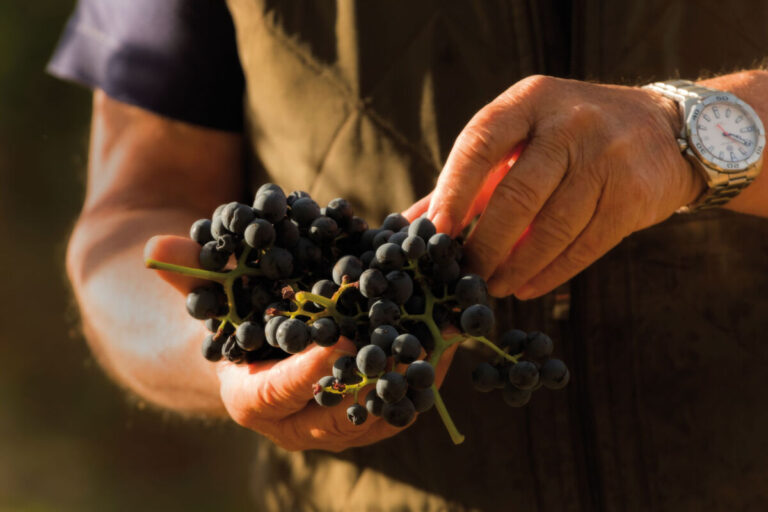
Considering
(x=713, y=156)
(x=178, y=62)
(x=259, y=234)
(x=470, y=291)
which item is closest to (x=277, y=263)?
(x=259, y=234)

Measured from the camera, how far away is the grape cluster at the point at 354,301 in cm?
97

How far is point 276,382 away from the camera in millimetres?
1113

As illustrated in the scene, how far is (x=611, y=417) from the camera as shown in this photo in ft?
4.76

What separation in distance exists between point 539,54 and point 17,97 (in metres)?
4.94

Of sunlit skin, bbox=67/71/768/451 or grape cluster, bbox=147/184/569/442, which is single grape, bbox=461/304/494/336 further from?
sunlit skin, bbox=67/71/768/451

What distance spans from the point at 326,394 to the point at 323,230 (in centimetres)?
22

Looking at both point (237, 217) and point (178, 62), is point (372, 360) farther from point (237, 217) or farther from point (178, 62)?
point (178, 62)

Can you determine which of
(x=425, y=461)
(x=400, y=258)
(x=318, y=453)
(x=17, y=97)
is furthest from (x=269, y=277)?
(x=17, y=97)

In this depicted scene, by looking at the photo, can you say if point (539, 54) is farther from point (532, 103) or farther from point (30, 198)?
point (30, 198)

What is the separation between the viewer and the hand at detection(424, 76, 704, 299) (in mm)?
1041

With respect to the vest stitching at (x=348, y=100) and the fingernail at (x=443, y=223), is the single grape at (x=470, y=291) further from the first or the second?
the vest stitching at (x=348, y=100)

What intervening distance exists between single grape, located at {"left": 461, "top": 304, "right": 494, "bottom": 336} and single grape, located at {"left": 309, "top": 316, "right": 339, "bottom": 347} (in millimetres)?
163

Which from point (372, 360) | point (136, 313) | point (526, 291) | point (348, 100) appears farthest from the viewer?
point (136, 313)

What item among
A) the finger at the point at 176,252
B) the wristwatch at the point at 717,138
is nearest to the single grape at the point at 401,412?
the finger at the point at 176,252
